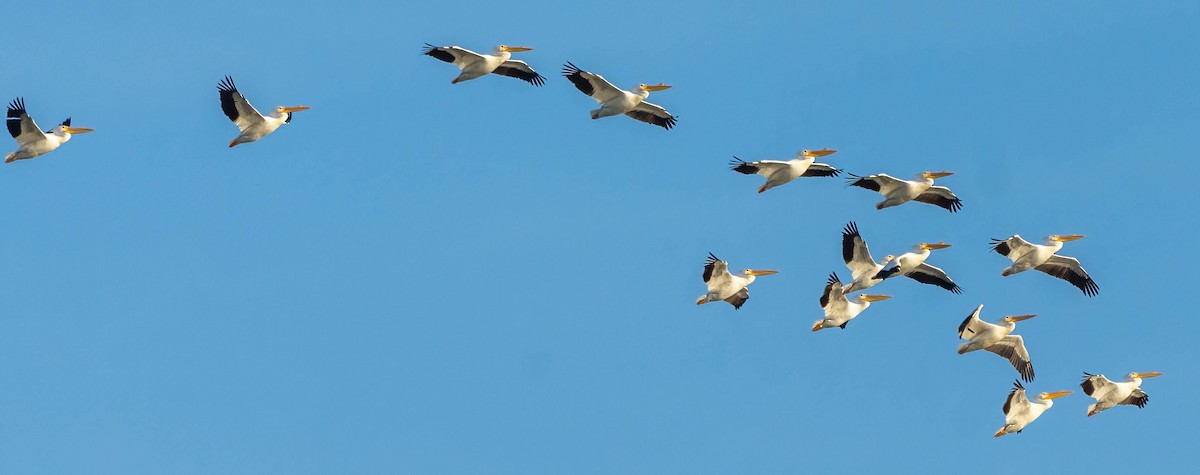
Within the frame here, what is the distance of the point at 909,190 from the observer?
3825 centimetres

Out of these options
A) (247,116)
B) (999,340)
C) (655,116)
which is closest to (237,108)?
(247,116)

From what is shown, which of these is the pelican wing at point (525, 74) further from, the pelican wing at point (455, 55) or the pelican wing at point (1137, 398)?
the pelican wing at point (1137, 398)

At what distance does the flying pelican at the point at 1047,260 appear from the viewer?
38156 millimetres

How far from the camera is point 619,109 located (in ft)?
127

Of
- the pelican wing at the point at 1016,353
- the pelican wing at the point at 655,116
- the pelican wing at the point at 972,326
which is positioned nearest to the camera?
the pelican wing at the point at 972,326

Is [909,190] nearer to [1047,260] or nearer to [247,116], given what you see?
[1047,260]

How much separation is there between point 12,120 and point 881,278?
1279 cm

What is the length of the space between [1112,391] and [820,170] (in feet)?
17.6

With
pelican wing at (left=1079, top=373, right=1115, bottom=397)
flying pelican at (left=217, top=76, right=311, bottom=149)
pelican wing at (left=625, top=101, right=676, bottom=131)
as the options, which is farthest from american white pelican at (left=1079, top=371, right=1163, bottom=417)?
flying pelican at (left=217, top=76, right=311, bottom=149)

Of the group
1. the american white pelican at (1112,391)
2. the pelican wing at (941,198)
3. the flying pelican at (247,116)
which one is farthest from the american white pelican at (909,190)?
the flying pelican at (247,116)

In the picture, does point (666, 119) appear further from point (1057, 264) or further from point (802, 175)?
point (1057, 264)

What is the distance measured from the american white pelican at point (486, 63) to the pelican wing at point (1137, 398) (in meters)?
9.97

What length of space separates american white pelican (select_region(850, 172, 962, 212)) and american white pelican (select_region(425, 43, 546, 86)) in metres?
5.48

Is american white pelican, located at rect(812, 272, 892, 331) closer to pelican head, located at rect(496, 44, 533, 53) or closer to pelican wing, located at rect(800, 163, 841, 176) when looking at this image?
pelican wing, located at rect(800, 163, 841, 176)
